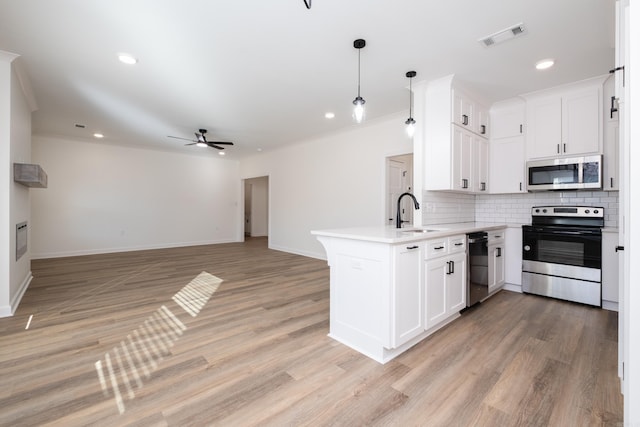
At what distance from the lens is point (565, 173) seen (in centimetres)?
354

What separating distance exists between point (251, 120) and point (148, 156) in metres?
4.11

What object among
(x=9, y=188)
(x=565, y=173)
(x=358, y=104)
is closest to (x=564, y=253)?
Answer: (x=565, y=173)

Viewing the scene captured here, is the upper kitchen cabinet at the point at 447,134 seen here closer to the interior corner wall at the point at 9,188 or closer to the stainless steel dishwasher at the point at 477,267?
the stainless steel dishwasher at the point at 477,267

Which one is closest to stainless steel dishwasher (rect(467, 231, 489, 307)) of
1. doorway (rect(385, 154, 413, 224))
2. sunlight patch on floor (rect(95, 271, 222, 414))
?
doorway (rect(385, 154, 413, 224))

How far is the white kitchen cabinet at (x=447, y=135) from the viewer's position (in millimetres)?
3488

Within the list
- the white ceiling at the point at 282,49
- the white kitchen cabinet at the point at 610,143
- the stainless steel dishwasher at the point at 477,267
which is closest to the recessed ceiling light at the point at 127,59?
the white ceiling at the point at 282,49

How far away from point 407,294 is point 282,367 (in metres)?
1.10

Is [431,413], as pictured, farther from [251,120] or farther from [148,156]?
[148,156]

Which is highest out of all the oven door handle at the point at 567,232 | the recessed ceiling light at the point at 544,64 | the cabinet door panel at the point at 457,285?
the recessed ceiling light at the point at 544,64

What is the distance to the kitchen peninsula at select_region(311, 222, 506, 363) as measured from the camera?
216cm

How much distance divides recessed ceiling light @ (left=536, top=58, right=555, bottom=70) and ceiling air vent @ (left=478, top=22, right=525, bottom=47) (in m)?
0.73

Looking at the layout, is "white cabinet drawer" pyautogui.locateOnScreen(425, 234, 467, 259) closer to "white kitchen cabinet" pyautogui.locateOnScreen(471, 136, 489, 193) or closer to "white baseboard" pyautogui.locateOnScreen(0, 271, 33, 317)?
"white kitchen cabinet" pyautogui.locateOnScreen(471, 136, 489, 193)

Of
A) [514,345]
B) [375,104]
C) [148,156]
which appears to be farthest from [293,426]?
[148,156]

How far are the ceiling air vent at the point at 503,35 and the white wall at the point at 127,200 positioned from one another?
7.75 metres
